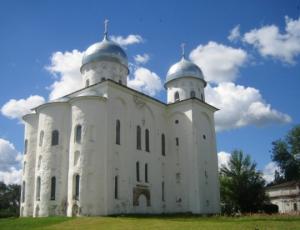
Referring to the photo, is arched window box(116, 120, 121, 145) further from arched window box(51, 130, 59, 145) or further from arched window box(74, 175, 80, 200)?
arched window box(51, 130, 59, 145)

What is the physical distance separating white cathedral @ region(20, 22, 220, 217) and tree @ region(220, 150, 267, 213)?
3.14 metres

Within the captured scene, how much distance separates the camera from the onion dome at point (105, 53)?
33.8 m

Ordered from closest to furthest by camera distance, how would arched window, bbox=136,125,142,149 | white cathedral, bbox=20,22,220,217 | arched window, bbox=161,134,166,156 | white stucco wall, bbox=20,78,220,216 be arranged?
white stucco wall, bbox=20,78,220,216
white cathedral, bbox=20,22,220,217
arched window, bbox=136,125,142,149
arched window, bbox=161,134,166,156

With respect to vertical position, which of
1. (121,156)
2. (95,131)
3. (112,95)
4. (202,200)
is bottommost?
(202,200)

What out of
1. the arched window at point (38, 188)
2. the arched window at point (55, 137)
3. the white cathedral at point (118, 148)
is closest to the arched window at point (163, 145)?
the white cathedral at point (118, 148)

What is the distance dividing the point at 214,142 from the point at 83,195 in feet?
51.3

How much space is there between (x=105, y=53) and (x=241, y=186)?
18665mm

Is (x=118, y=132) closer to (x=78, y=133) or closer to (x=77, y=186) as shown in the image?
(x=78, y=133)

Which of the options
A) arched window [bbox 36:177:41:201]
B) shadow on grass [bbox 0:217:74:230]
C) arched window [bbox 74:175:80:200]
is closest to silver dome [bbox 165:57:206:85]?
arched window [bbox 74:175:80:200]

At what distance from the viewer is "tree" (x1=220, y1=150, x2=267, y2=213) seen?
36.9 meters

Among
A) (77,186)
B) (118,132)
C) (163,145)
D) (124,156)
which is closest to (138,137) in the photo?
(118,132)

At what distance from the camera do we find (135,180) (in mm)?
30344

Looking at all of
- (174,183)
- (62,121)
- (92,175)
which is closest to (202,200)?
(174,183)

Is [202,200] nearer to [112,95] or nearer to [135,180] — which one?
[135,180]
